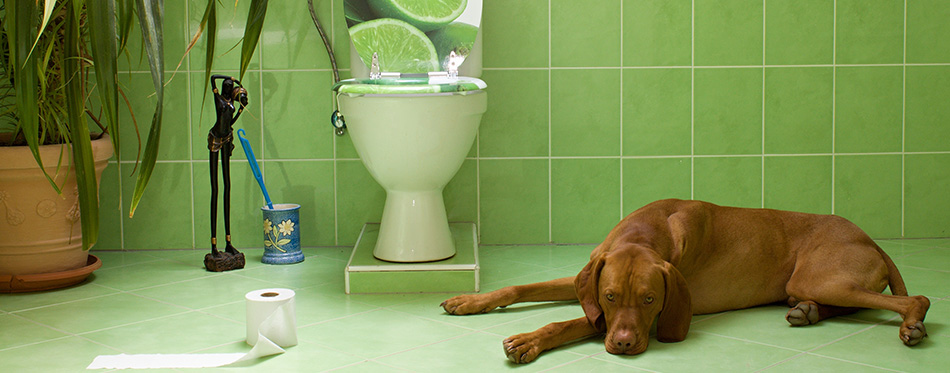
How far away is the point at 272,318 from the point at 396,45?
1171mm

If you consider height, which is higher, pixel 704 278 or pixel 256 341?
pixel 704 278

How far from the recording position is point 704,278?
2105 millimetres

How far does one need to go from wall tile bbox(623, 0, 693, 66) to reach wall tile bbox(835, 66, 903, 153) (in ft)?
1.87

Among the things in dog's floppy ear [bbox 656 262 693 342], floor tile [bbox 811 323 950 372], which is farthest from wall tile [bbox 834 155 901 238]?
dog's floppy ear [bbox 656 262 693 342]

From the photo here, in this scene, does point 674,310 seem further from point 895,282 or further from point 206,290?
point 206,290

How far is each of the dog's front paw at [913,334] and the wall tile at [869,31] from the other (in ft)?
4.85

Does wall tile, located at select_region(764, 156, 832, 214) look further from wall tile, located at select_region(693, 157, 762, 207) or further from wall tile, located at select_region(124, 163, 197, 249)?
wall tile, located at select_region(124, 163, 197, 249)

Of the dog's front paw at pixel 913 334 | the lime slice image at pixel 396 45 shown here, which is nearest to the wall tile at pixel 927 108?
the dog's front paw at pixel 913 334

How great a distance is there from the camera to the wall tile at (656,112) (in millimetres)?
3105

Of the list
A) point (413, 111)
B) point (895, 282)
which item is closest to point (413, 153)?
point (413, 111)

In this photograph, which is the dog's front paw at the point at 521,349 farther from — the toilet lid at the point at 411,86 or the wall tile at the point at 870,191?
the wall tile at the point at 870,191

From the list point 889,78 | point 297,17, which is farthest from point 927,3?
point 297,17

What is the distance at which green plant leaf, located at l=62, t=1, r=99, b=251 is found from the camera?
184 cm

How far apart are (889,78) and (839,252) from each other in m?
1.32
